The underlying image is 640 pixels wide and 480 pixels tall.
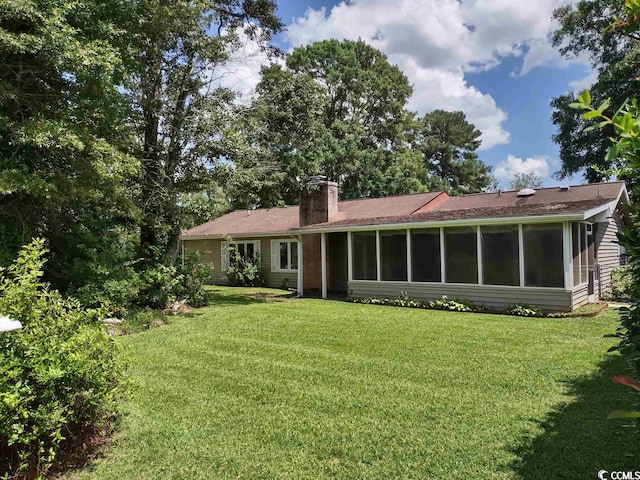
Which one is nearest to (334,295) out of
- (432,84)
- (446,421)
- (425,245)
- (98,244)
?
(425,245)

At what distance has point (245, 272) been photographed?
1967 centimetres

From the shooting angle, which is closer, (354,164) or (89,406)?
(89,406)

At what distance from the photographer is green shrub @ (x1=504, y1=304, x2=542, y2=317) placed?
1068 cm

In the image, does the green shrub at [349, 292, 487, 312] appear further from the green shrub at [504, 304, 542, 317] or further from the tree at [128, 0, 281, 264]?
the tree at [128, 0, 281, 264]

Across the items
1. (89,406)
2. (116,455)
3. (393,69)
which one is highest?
(393,69)

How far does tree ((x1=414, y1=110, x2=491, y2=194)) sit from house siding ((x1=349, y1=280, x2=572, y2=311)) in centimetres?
2821

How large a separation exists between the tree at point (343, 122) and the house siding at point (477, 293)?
4.72 meters

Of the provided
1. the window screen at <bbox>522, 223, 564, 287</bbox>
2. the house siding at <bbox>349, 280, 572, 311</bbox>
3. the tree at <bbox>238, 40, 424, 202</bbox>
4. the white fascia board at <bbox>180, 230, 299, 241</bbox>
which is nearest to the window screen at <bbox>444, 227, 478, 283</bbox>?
the house siding at <bbox>349, 280, 572, 311</bbox>

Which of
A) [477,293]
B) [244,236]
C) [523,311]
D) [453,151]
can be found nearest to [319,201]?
[244,236]

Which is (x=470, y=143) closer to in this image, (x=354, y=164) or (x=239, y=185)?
(x=354, y=164)

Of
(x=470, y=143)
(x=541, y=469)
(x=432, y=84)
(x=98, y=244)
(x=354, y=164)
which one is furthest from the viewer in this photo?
(x=470, y=143)

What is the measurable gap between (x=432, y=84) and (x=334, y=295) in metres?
28.9

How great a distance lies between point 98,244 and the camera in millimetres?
10430

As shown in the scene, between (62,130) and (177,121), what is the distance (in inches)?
187
